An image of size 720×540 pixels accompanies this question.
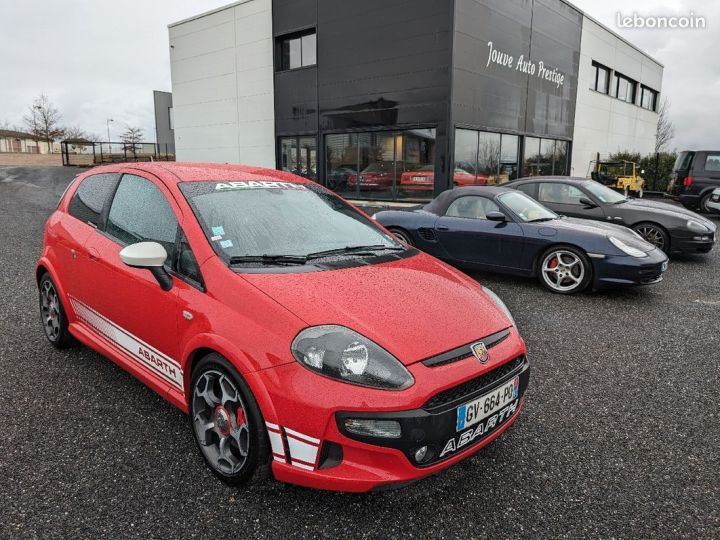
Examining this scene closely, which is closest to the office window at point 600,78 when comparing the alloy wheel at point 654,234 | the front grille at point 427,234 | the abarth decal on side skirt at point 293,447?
the alloy wheel at point 654,234

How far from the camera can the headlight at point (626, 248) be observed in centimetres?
554

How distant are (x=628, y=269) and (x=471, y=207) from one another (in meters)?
2.03

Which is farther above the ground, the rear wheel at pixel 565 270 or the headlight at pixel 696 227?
the headlight at pixel 696 227

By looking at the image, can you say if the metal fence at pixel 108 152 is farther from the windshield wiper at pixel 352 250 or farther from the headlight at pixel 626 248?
the windshield wiper at pixel 352 250

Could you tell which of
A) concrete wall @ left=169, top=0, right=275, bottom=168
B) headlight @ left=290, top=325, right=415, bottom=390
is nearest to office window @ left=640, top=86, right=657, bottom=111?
concrete wall @ left=169, top=0, right=275, bottom=168

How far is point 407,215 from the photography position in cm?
713

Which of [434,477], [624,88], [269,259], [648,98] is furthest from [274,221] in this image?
[648,98]

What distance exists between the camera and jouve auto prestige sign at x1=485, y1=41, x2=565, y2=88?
16266mm

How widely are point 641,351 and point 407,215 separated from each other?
3.73m

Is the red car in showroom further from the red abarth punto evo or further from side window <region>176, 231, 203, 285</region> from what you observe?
side window <region>176, 231, 203, 285</region>

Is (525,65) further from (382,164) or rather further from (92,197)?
(92,197)

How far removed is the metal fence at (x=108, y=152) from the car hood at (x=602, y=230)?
3238 cm

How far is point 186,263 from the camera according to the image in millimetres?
2508

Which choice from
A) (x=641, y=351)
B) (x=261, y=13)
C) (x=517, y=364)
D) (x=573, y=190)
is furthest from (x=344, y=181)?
(x=517, y=364)
